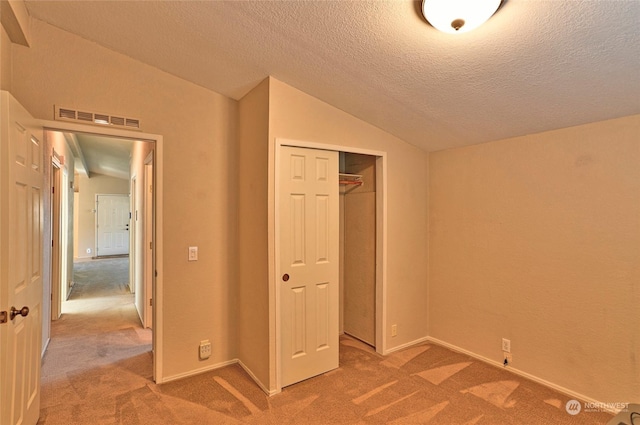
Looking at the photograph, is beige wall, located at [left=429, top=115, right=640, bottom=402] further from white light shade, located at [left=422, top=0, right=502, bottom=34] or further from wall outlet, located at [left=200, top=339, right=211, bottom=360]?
wall outlet, located at [left=200, top=339, right=211, bottom=360]

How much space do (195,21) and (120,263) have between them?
8903 millimetres

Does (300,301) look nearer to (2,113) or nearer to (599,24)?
(2,113)

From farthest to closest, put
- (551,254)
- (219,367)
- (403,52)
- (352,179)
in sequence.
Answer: (352,179) → (219,367) → (551,254) → (403,52)

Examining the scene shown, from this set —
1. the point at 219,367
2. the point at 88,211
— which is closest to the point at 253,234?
the point at 219,367

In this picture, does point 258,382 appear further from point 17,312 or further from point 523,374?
point 523,374

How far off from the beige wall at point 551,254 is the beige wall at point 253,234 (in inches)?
79.2

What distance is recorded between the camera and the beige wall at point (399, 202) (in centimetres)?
277

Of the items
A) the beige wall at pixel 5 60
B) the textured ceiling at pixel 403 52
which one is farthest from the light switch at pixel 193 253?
the beige wall at pixel 5 60

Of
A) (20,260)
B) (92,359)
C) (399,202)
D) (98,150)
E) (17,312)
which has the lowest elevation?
(92,359)

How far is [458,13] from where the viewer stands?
1436 millimetres

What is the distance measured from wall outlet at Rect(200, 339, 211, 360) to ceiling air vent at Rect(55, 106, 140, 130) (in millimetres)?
1971

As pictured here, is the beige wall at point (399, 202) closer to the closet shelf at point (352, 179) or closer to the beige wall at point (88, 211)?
the closet shelf at point (352, 179)

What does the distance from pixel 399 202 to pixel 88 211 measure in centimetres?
1032

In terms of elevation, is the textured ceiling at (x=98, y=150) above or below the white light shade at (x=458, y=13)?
above
